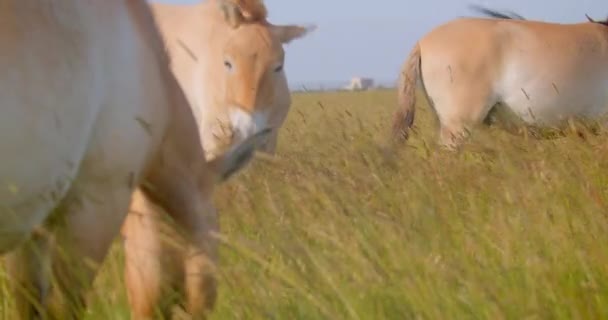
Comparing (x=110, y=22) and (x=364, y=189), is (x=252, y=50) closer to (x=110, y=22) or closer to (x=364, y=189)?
(x=364, y=189)

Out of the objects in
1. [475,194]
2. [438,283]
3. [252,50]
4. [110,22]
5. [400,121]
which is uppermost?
[110,22]

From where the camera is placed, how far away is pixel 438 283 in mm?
2266

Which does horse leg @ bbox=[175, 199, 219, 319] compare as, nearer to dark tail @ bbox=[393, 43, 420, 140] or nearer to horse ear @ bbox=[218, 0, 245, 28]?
horse ear @ bbox=[218, 0, 245, 28]

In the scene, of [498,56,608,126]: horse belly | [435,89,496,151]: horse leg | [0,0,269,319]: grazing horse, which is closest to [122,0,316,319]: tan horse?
[435,89,496,151]: horse leg

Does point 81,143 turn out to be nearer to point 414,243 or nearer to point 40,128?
point 40,128

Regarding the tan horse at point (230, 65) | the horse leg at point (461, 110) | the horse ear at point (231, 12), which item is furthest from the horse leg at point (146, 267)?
the horse leg at point (461, 110)

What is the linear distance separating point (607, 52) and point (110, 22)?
7.72 meters

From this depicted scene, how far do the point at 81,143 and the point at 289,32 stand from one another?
4.65m

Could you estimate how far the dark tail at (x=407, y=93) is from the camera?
8578 millimetres

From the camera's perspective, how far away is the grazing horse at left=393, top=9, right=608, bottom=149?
8.75 m

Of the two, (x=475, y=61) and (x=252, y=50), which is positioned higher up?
(x=252, y=50)

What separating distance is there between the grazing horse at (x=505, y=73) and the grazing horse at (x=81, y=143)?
548 centimetres

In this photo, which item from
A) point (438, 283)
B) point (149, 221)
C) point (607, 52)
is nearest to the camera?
point (438, 283)

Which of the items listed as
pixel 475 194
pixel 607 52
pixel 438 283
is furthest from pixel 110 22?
pixel 607 52
